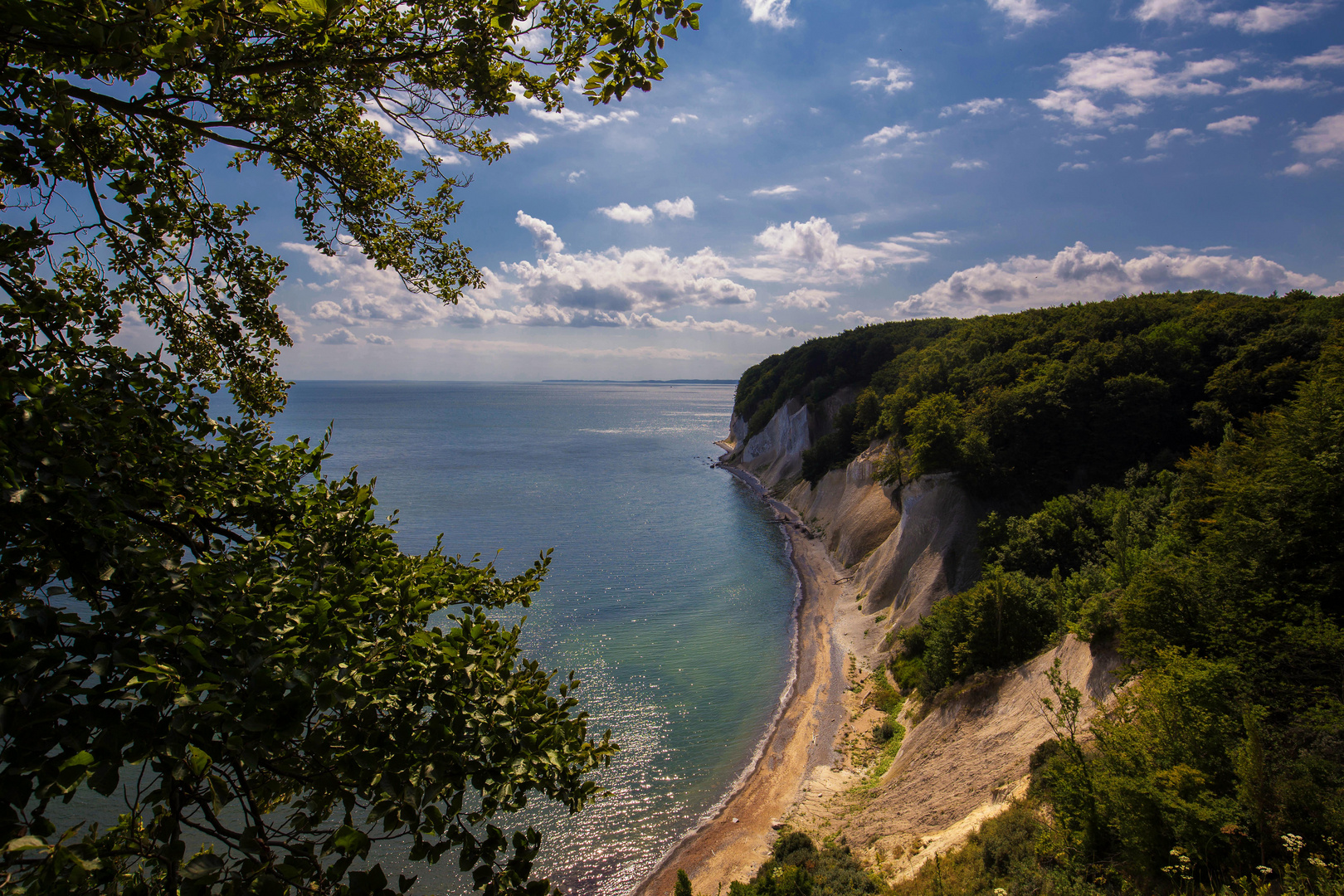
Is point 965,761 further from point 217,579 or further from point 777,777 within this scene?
point 217,579

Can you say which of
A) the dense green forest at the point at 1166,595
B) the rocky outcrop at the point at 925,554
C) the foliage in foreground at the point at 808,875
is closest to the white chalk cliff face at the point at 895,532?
the rocky outcrop at the point at 925,554

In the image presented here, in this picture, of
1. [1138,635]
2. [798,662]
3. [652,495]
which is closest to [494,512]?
[652,495]

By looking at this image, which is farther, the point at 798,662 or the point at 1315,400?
the point at 798,662

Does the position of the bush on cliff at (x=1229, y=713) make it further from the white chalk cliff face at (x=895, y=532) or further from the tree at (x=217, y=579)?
the white chalk cliff face at (x=895, y=532)

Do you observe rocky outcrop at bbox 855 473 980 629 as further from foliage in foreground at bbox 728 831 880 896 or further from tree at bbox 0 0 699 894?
tree at bbox 0 0 699 894

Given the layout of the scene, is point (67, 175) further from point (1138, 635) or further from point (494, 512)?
point (494, 512)
